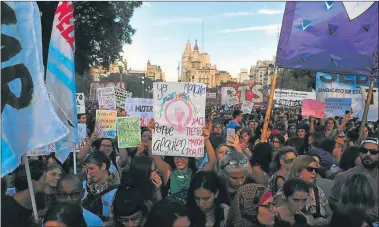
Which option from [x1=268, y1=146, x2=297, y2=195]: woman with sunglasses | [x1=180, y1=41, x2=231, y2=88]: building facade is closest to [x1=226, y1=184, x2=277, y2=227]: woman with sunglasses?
[x1=268, y1=146, x2=297, y2=195]: woman with sunglasses

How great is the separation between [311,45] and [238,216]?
178 inches

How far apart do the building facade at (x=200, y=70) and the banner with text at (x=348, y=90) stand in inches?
3605

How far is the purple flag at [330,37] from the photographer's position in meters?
6.65

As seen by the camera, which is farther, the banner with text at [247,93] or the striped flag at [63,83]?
the banner with text at [247,93]

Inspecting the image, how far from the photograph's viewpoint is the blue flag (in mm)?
3146

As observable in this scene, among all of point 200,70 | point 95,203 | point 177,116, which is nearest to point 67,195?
point 95,203

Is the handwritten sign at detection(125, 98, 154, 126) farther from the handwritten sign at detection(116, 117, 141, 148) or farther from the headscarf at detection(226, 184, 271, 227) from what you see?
the headscarf at detection(226, 184, 271, 227)

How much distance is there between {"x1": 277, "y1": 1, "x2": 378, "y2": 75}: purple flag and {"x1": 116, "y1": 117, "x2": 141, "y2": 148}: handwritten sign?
2.71m

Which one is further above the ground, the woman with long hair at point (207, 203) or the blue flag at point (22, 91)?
the blue flag at point (22, 91)

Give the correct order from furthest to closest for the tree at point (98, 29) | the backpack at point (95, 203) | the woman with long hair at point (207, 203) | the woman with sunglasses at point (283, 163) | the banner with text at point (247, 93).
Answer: the tree at point (98, 29) < the banner with text at point (247, 93) < the woman with sunglasses at point (283, 163) < the backpack at point (95, 203) < the woman with long hair at point (207, 203)

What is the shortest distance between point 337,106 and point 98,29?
53.0 ft

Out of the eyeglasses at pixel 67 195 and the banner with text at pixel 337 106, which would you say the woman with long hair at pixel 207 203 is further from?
the banner with text at pixel 337 106

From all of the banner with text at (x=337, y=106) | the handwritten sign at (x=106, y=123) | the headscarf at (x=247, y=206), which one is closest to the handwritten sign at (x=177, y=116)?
the headscarf at (x=247, y=206)

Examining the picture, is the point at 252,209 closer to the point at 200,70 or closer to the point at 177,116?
the point at 177,116
